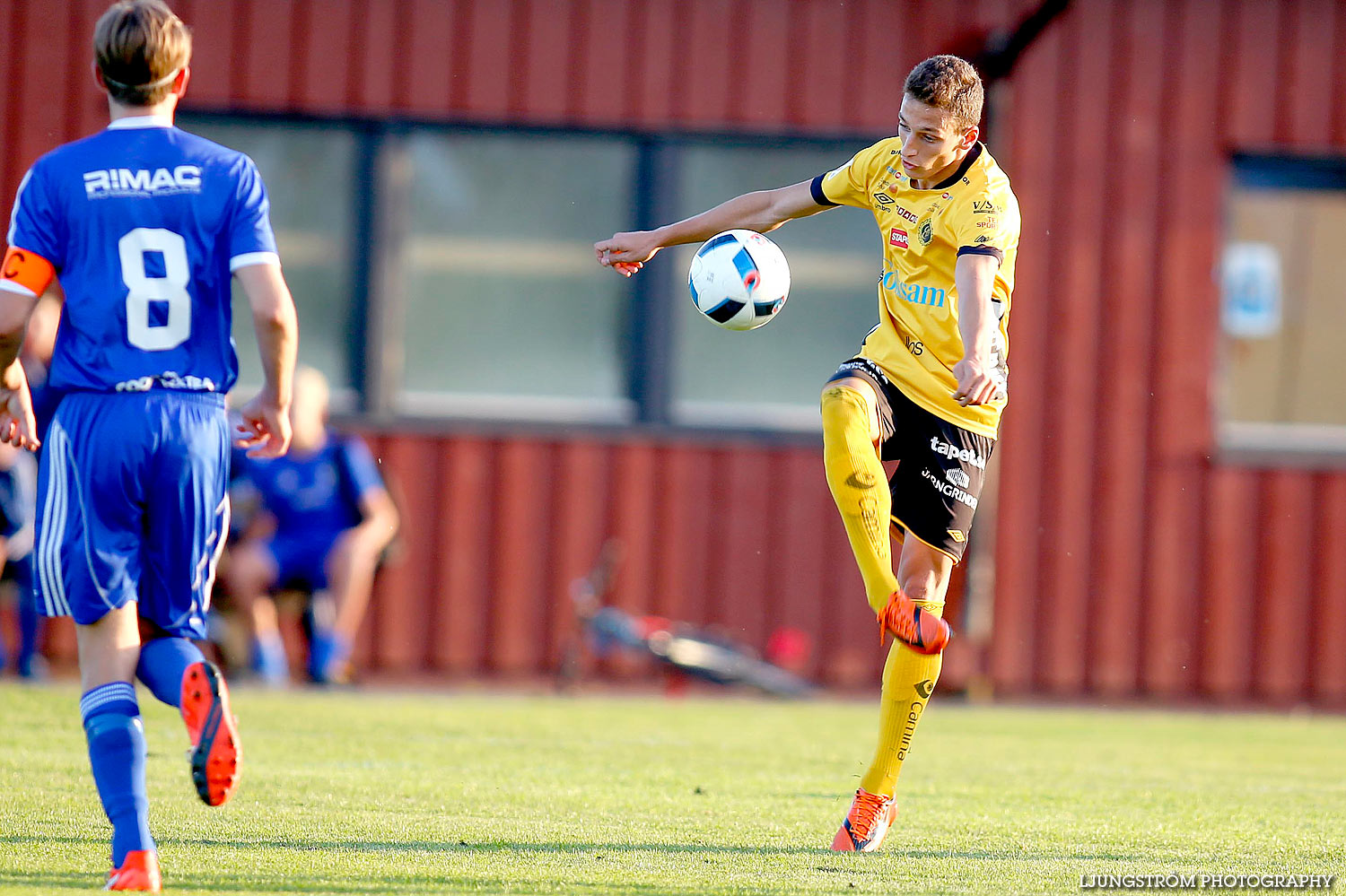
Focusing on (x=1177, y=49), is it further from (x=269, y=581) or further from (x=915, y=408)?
(x=915, y=408)

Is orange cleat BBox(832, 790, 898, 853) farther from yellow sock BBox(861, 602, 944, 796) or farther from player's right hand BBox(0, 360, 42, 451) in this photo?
player's right hand BBox(0, 360, 42, 451)

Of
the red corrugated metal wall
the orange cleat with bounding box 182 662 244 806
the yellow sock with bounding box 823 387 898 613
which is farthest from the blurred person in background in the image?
the orange cleat with bounding box 182 662 244 806

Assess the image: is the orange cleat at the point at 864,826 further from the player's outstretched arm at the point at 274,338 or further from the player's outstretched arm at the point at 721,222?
the player's outstretched arm at the point at 274,338

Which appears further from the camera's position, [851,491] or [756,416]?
[756,416]

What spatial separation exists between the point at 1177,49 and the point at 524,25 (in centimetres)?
426

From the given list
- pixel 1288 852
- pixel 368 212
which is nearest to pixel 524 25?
pixel 368 212

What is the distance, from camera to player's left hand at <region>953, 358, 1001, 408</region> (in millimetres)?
4441

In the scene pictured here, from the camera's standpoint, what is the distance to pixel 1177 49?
11461mm

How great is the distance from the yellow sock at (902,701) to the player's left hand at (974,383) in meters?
0.64

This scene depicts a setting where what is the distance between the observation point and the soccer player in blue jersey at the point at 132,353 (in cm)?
376

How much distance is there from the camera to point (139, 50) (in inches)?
149

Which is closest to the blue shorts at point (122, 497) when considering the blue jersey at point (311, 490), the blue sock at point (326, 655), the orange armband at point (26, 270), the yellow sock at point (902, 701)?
the orange armband at point (26, 270)

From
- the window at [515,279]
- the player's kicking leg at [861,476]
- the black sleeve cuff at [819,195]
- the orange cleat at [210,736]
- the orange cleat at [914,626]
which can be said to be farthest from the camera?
the window at [515,279]

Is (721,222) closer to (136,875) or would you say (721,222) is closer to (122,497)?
(122,497)
